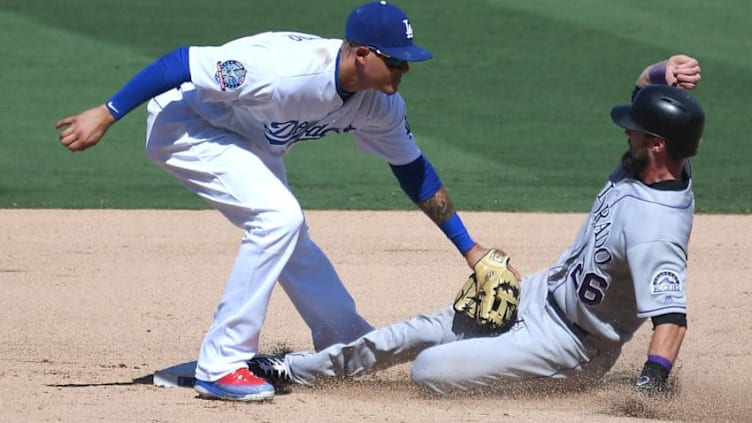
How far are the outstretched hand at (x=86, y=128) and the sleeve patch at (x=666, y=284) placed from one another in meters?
2.04

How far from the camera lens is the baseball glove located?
5.19 metres

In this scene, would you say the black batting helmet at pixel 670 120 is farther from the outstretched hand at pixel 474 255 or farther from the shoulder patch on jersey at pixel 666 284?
the outstretched hand at pixel 474 255

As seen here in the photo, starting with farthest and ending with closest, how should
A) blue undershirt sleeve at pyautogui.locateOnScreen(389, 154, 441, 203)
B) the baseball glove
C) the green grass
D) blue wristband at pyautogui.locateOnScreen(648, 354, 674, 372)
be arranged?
the green grass, blue undershirt sleeve at pyautogui.locateOnScreen(389, 154, 441, 203), the baseball glove, blue wristband at pyautogui.locateOnScreen(648, 354, 674, 372)

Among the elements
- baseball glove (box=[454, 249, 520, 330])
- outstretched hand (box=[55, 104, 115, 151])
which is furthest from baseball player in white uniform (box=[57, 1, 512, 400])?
baseball glove (box=[454, 249, 520, 330])

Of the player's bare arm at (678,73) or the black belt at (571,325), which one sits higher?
the player's bare arm at (678,73)

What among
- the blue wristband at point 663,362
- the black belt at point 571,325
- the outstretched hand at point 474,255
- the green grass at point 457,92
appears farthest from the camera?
the green grass at point 457,92

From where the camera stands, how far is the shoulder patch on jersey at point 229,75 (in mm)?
4957

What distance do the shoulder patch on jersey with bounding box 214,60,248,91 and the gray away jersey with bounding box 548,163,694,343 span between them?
55.7 inches

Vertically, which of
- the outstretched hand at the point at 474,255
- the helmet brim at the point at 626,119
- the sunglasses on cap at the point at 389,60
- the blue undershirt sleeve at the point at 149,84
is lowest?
the outstretched hand at the point at 474,255

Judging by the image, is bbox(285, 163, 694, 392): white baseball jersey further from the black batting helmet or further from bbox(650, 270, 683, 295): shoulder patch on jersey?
the black batting helmet

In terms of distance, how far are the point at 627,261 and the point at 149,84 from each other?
1.86 meters

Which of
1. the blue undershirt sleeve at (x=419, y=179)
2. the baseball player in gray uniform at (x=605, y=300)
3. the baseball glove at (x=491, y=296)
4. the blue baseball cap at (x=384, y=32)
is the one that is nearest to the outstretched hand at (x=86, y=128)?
the blue baseball cap at (x=384, y=32)

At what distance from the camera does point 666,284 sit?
4.61 m

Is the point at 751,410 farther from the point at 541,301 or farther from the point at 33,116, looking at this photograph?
the point at 33,116
